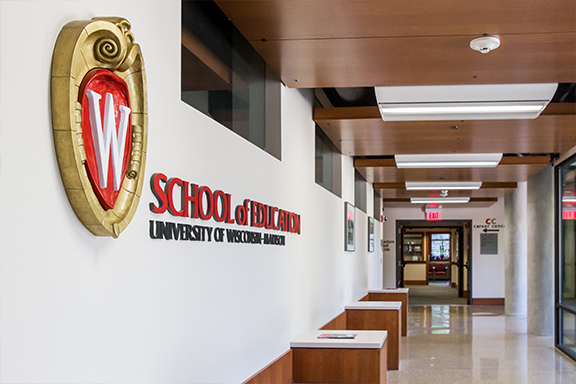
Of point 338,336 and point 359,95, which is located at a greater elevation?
point 359,95

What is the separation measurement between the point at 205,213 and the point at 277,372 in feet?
7.02

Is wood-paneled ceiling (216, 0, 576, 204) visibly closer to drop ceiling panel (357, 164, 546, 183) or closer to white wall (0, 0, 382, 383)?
white wall (0, 0, 382, 383)

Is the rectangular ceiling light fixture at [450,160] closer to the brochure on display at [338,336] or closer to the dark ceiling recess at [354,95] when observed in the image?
the dark ceiling recess at [354,95]

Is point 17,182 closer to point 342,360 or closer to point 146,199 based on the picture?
point 146,199

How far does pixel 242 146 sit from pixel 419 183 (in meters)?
10.1

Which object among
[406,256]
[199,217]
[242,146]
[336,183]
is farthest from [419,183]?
[406,256]

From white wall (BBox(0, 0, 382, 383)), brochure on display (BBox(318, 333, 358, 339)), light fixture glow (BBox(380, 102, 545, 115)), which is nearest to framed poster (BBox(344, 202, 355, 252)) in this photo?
brochure on display (BBox(318, 333, 358, 339))

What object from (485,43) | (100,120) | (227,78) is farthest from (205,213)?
(485,43)

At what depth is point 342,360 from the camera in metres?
5.67

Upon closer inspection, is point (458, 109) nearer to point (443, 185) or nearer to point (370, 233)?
point (443, 185)

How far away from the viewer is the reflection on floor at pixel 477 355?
8.50 metres

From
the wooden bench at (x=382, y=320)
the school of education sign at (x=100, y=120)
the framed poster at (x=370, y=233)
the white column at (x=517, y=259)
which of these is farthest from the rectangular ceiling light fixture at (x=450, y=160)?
the school of education sign at (x=100, y=120)

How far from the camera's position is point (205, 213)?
3.62 meters

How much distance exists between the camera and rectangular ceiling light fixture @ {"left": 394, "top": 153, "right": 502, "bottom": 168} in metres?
9.81
